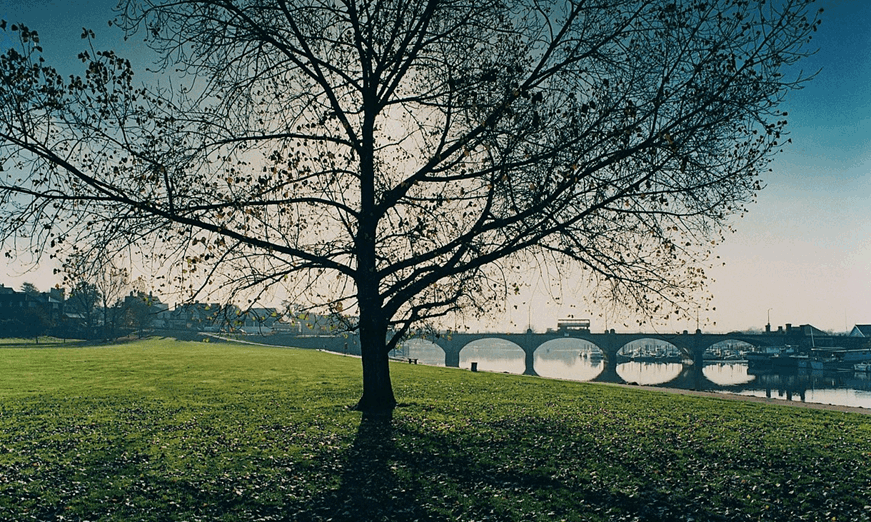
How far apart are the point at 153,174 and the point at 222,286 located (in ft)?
9.79

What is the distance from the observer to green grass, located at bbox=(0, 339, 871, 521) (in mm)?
8531

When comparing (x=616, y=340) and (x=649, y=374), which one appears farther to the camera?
(x=649, y=374)

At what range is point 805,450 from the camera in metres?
11.8

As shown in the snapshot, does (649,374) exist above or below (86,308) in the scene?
below

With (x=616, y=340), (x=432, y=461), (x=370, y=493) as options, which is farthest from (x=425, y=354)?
(x=370, y=493)

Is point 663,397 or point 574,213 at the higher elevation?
point 574,213

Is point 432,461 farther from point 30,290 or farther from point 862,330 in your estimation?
point 862,330

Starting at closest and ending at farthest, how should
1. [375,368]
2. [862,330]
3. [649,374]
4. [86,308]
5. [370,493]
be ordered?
[370,493], [375,368], [86,308], [649,374], [862,330]

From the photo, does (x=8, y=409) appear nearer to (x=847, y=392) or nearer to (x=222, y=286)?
(x=222, y=286)

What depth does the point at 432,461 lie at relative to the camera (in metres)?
11.0

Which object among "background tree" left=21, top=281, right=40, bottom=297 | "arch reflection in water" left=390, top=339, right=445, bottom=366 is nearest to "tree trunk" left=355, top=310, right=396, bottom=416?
"arch reflection in water" left=390, top=339, right=445, bottom=366

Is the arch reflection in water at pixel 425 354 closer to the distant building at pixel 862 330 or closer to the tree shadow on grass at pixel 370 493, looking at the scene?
the tree shadow on grass at pixel 370 493

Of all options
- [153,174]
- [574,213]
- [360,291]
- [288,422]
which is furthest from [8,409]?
[574,213]

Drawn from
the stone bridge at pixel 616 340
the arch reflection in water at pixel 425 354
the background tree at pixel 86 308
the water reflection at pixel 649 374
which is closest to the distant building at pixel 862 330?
the stone bridge at pixel 616 340
